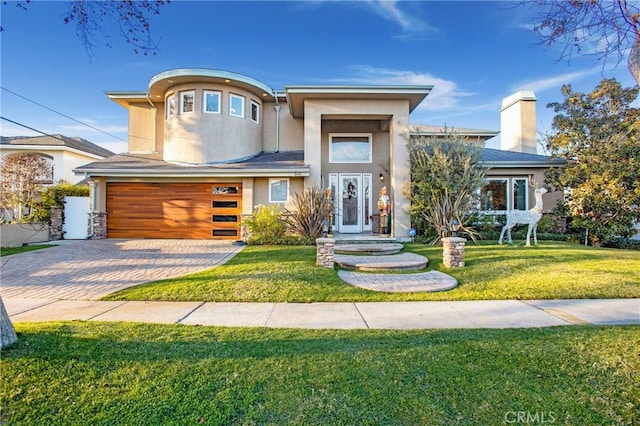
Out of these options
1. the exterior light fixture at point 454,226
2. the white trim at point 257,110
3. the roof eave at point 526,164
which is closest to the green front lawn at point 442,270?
the exterior light fixture at point 454,226

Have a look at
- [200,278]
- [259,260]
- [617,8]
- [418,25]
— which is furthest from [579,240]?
[200,278]

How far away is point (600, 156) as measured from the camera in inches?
463

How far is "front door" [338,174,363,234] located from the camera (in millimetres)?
13547

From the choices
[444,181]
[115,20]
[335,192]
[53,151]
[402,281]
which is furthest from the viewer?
[53,151]

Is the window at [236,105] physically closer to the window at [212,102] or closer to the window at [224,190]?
the window at [212,102]

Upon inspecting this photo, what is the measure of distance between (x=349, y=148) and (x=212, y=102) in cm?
619

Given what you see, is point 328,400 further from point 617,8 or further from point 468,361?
point 617,8

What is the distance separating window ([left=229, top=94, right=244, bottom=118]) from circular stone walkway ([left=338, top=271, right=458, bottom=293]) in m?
9.38

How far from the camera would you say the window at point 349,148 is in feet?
45.7

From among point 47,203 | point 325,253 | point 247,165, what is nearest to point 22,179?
point 47,203

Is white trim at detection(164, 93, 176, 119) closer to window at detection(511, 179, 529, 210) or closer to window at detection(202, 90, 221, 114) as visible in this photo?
window at detection(202, 90, 221, 114)

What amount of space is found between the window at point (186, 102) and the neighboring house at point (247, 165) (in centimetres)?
4

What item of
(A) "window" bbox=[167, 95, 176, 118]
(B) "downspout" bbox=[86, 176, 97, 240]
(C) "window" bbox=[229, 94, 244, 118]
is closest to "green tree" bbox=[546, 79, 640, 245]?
(C) "window" bbox=[229, 94, 244, 118]

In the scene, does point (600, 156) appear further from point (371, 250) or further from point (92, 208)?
point (92, 208)
